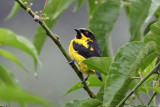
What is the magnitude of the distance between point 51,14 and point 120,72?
1.35 m

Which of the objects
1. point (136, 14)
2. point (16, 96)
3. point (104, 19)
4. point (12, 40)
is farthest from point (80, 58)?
point (16, 96)

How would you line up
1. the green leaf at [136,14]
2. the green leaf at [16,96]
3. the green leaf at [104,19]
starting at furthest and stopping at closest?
1. the green leaf at [104,19]
2. the green leaf at [136,14]
3. the green leaf at [16,96]

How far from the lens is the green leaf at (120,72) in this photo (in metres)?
1.16

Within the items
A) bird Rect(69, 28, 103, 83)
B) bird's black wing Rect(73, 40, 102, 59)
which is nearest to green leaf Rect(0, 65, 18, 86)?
bird Rect(69, 28, 103, 83)

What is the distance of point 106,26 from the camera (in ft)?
8.36

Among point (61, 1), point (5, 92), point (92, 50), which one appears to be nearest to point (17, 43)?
point (5, 92)

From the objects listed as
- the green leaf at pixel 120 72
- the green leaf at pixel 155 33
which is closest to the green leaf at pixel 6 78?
the green leaf at pixel 120 72

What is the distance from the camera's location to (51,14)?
2514mm

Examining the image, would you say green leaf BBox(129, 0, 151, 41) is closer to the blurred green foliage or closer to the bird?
the blurred green foliage

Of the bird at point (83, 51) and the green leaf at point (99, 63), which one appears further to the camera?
the bird at point (83, 51)

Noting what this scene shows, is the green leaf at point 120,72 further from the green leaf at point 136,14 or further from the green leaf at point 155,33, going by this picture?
the green leaf at point 136,14

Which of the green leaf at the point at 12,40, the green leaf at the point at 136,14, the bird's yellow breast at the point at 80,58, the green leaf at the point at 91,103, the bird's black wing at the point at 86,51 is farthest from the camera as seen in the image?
the bird's black wing at the point at 86,51

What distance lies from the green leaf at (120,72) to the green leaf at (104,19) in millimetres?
1105

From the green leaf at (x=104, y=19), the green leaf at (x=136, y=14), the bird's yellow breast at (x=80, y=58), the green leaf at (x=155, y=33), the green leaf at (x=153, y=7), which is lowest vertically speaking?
the green leaf at (x=155, y=33)
